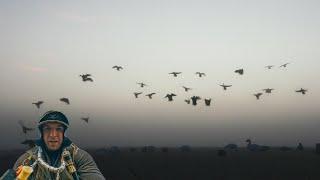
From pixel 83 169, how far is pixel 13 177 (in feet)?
3.16

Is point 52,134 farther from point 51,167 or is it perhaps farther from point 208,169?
point 208,169

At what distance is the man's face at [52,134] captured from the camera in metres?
6.86

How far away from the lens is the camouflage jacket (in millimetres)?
6848

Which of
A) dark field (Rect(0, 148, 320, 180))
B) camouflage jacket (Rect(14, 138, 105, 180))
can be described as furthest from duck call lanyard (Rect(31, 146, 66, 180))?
dark field (Rect(0, 148, 320, 180))

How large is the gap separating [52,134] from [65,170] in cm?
53

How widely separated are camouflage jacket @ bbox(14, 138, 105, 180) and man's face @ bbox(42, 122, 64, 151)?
175 mm

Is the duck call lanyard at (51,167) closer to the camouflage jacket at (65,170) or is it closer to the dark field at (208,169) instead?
the camouflage jacket at (65,170)

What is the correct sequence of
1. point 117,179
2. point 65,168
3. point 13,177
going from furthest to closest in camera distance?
point 117,179 < point 65,168 < point 13,177

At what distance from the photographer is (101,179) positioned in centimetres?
689

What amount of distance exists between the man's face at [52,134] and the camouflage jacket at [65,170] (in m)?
0.18

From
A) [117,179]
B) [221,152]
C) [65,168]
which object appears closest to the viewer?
[65,168]

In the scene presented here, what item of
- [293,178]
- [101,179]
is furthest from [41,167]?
[293,178]

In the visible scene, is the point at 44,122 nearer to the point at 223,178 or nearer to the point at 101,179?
the point at 101,179

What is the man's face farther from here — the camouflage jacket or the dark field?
the dark field
